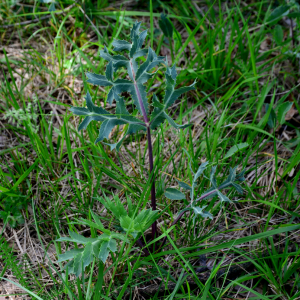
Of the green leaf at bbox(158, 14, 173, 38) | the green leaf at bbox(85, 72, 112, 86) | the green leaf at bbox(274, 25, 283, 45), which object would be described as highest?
the green leaf at bbox(158, 14, 173, 38)

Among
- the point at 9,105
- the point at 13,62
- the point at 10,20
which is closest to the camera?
the point at 9,105

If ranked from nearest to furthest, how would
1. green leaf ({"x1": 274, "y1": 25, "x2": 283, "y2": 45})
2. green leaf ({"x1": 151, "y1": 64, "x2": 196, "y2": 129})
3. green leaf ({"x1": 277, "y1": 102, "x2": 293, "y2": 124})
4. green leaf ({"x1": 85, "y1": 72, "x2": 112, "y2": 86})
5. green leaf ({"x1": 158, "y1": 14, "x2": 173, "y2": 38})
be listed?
green leaf ({"x1": 151, "y1": 64, "x2": 196, "y2": 129}), green leaf ({"x1": 85, "y1": 72, "x2": 112, "y2": 86}), green leaf ({"x1": 277, "y1": 102, "x2": 293, "y2": 124}), green leaf ({"x1": 158, "y1": 14, "x2": 173, "y2": 38}), green leaf ({"x1": 274, "y1": 25, "x2": 283, "y2": 45})

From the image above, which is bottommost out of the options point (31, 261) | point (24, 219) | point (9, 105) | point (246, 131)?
point (31, 261)

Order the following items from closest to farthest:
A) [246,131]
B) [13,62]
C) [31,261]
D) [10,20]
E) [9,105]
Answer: [31,261]
[246,131]
[9,105]
[13,62]
[10,20]

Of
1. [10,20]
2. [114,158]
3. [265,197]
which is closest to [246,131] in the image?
[265,197]

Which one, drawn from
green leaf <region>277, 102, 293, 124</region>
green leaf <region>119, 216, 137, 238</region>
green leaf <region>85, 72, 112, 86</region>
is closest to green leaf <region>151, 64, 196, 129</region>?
green leaf <region>85, 72, 112, 86</region>

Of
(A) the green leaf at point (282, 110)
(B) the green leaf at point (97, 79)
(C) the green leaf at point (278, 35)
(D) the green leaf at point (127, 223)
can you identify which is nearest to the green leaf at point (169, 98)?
(B) the green leaf at point (97, 79)

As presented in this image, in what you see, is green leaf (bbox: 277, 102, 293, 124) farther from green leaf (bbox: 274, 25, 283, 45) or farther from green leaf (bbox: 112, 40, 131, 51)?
green leaf (bbox: 112, 40, 131, 51)

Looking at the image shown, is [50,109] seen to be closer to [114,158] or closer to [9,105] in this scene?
[9,105]

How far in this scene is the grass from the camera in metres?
1.85

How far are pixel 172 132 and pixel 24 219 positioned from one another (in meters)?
1.24

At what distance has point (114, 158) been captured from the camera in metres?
2.42

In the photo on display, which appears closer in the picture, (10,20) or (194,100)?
(194,100)

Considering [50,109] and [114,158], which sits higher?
[50,109]
